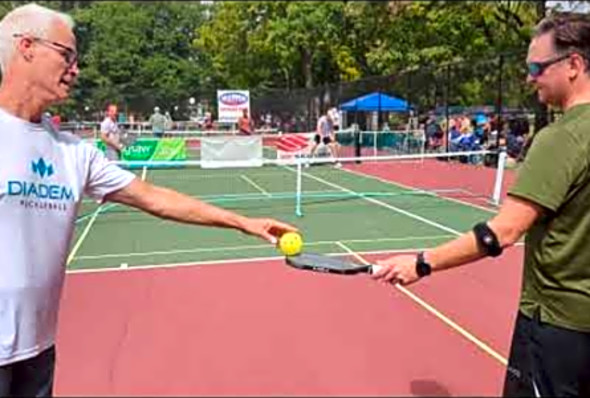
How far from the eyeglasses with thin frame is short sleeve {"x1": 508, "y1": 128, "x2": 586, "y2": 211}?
4.75 feet

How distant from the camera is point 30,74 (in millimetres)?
2520

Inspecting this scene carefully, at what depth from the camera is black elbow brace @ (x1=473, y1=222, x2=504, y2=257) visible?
251 centimetres

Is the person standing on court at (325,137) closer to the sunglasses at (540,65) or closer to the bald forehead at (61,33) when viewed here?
the sunglasses at (540,65)

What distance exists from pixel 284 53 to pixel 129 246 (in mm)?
41615

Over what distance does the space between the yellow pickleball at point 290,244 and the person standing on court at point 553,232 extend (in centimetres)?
31

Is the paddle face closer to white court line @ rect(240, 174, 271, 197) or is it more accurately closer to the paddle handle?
the paddle handle

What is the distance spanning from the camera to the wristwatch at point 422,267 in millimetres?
2645

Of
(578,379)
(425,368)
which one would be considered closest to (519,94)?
(425,368)

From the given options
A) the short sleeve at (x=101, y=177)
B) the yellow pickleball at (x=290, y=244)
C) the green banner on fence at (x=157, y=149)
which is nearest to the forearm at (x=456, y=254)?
the yellow pickleball at (x=290, y=244)

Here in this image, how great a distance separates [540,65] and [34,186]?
63.5 inches

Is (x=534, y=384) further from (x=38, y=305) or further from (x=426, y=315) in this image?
(x=426, y=315)

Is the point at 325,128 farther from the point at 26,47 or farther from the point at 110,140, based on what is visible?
the point at 26,47

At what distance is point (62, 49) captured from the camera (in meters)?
2.54

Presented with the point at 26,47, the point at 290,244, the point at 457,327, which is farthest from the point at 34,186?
the point at 457,327
